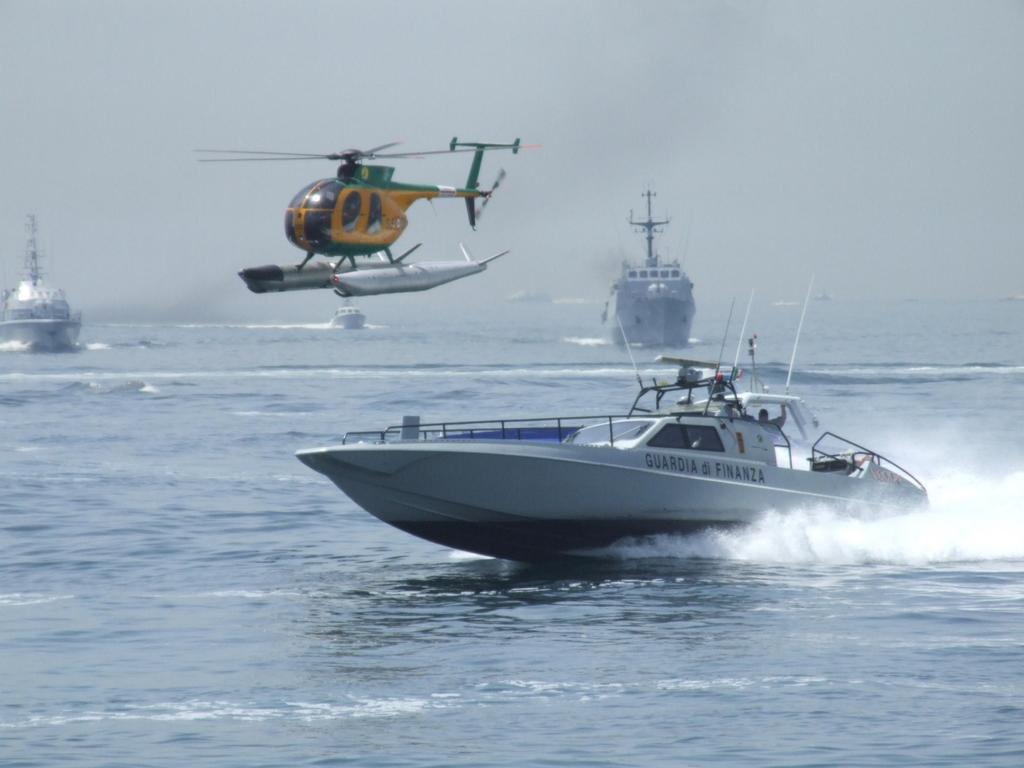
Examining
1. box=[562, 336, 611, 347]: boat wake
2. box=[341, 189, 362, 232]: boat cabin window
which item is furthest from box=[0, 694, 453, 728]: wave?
box=[562, 336, 611, 347]: boat wake

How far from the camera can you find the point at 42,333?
13625 cm

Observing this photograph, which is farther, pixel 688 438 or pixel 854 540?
pixel 854 540

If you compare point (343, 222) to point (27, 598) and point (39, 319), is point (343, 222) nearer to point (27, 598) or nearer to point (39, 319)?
point (27, 598)

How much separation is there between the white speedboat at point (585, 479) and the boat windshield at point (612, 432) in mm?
22

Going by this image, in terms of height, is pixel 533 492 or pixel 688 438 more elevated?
pixel 688 438

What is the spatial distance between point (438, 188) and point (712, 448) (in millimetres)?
7834

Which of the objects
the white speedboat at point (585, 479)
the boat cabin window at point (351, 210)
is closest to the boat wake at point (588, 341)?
the boat cabin window at point (351, 210)

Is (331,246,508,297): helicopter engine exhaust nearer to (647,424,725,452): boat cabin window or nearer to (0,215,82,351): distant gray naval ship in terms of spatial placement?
(647,424,725,452): boat cabin window

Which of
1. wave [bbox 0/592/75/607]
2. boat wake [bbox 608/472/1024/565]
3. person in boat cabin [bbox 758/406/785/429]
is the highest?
person in boat cabin [bbox 758/406/785/429]

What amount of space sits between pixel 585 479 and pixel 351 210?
6.30m

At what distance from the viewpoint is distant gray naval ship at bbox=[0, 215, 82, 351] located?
136250 mm

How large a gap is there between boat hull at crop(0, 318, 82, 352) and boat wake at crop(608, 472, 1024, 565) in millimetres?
118376

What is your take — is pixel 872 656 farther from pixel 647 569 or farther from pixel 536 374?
pixel 536 374

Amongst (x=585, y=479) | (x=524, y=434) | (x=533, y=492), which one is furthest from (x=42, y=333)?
(x=585, y=479)
